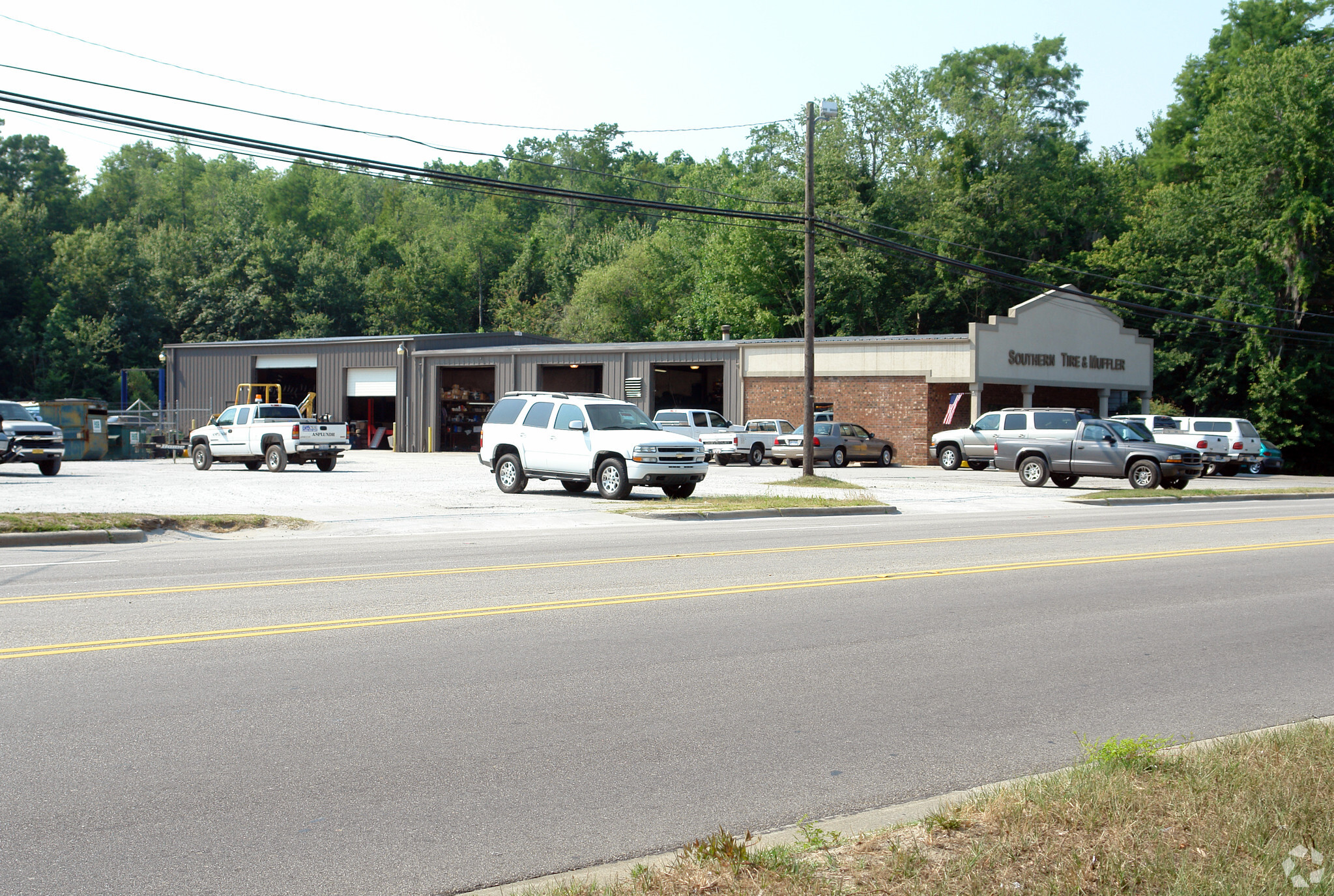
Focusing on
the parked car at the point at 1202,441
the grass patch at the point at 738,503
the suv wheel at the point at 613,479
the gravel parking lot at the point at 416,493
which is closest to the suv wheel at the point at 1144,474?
the gravel parking lot at the point at 416,493

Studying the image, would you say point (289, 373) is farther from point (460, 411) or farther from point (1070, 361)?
point (1070, 361)

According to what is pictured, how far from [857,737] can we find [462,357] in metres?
50.7

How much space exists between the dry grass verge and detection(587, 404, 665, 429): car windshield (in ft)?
62.5

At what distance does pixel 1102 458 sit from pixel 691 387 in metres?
32.5

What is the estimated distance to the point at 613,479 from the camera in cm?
2348

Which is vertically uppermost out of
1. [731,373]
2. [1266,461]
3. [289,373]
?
[289,373]

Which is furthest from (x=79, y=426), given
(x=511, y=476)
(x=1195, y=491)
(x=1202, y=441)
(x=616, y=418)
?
(x=1202, y=441)

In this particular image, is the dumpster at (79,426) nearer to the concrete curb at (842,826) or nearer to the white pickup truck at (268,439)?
the white pickup truck at (268,439)

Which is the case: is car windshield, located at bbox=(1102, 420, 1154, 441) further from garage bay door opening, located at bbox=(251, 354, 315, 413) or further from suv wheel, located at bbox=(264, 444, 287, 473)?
garage bay door opening, located at bbox=(251, 354, 315, 413)

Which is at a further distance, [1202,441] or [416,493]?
[1202,441]

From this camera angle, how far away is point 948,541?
53.0 ft

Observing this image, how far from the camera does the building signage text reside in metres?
46.4

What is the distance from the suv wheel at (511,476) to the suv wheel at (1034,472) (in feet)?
46.0

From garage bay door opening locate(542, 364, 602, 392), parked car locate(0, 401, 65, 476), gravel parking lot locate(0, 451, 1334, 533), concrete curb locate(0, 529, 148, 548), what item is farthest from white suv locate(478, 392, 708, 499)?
garage bay door opening locate(542, 364, 602, 392)
